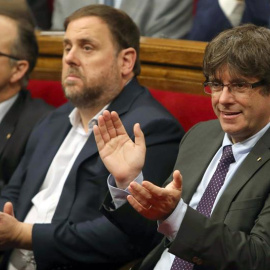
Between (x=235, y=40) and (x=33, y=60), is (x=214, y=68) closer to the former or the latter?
(x=235, y=40)

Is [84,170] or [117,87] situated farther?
[117,87]

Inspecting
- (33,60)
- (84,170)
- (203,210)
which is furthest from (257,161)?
(33,60)

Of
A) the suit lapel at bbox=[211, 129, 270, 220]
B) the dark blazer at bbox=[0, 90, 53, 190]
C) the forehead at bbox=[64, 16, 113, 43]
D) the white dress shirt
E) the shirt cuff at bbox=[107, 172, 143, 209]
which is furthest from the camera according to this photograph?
the dark blazer at bbox=[0, 90, 53, 190]

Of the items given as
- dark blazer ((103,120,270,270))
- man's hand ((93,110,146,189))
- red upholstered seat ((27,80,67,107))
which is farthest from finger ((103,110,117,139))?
red upholstered seat ((27,80,67,107))

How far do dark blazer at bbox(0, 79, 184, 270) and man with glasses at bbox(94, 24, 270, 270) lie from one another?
96 millimetres

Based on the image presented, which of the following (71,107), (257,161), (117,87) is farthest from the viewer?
(71,107)

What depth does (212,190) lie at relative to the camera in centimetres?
155

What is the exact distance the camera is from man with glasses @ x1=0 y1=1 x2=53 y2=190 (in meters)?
2.21

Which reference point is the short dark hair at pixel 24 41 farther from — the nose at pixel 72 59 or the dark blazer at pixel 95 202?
the dark blazer at pixel 95 202

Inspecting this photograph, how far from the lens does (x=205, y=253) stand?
1376 mm

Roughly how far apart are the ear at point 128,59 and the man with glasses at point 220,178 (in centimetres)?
38

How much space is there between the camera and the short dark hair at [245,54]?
1496 mm

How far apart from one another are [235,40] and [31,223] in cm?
72

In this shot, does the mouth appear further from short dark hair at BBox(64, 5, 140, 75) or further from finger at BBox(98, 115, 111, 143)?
short dark hair at BBox(64, 5, 140, 75)
